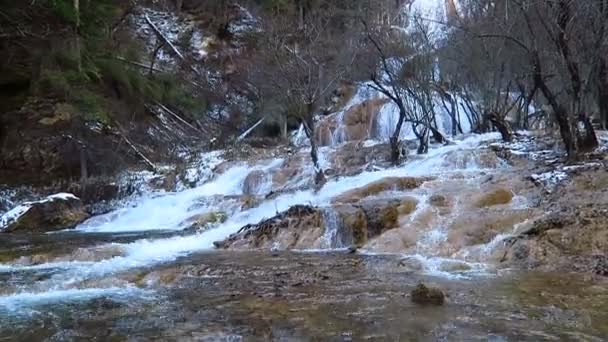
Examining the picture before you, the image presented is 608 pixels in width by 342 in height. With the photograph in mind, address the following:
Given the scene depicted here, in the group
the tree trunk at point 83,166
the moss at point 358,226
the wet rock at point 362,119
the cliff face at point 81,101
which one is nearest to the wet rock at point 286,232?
the moss at point 358,226

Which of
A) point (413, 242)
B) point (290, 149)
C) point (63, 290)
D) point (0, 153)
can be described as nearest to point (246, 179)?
point (290, 149)

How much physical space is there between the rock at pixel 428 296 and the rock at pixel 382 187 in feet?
23.8

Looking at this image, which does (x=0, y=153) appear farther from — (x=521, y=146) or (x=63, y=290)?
(x=521, y=146)

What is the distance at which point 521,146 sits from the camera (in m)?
16.0

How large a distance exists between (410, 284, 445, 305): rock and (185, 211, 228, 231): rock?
8.03m

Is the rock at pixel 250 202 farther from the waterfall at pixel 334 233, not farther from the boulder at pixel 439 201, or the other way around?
the boulder at pixel 439 201

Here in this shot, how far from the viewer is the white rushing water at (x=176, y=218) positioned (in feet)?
25.1

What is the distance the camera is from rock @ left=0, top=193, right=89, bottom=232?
14985mm

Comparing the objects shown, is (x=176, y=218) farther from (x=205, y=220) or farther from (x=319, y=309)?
(x=319, y=309)

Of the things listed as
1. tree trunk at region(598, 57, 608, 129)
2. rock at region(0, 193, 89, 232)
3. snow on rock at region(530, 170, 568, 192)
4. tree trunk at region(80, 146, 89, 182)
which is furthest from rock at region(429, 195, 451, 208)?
tree trunk at region(80, 146, 89, 182)

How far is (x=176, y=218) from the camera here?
16031 mm

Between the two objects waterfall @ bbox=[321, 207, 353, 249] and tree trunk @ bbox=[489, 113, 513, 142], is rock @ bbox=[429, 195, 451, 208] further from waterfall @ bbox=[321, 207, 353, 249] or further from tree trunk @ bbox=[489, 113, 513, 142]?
tree trunk @ bbox=[489, 113, 513, 142]

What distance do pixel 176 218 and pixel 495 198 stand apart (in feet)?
28.9

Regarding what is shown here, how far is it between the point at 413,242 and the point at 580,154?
5.55 meters
